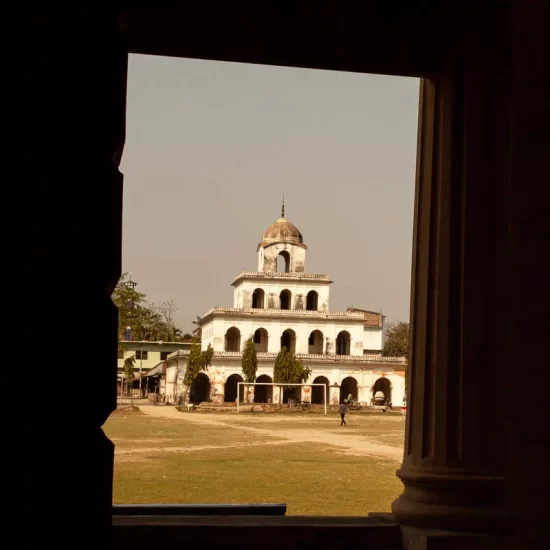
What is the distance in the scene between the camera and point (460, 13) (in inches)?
134

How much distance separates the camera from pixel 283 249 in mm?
53594

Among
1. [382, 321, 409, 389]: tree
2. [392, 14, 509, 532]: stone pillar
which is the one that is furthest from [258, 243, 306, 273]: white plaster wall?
[392, 14, 509, 532]: stone pillar

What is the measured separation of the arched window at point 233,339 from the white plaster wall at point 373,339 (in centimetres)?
934

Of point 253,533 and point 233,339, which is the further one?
point 233,339

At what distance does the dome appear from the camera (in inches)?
2103

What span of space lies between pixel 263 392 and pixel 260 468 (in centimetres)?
3434

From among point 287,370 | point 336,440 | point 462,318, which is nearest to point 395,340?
point 287,370

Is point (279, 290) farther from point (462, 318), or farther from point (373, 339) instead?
point (462, 318)

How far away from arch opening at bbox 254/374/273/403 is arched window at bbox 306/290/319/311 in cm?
564

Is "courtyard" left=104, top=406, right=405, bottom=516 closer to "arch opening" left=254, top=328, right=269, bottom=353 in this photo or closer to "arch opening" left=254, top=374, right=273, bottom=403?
"arch opening" left=254, top=374, right=273, bottom=403

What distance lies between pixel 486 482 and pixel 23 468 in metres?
2.17

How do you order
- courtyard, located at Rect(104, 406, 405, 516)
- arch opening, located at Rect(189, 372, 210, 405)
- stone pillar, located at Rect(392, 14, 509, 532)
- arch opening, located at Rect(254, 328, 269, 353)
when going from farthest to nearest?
arch opening, located at Rect(254, 328, 269, 353), arch opening, located at Rect(189, 372, 210, 405), courtyard, located at Rect(104, 406, 405, 516), stone pillar, located at Rect(392, 14, 509, 532)

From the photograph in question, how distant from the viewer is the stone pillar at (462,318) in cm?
331

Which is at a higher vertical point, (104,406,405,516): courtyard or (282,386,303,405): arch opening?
(104,406,405,516): courtyard
